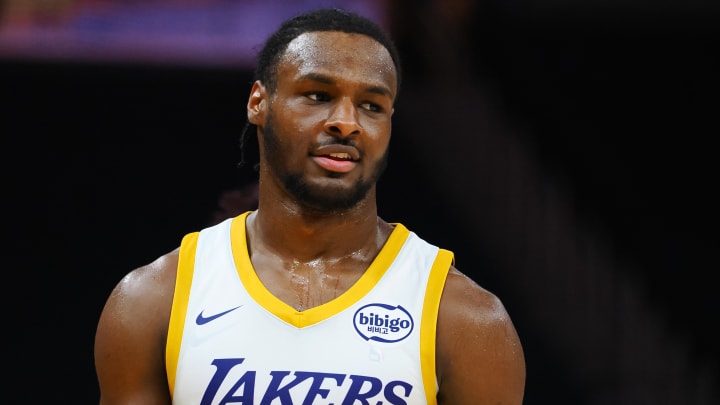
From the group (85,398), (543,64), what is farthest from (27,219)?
(543,64)

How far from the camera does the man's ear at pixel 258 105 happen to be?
10.5 feet

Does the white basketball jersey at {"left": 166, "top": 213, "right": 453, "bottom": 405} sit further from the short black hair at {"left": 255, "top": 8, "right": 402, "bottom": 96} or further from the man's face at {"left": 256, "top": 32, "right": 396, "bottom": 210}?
the short black hair at {"left": 255, "top": 8, "right": 402, "bottom": 96}

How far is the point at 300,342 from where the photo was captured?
298 centimetres

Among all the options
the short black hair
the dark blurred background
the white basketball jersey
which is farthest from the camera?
the dark blurred background

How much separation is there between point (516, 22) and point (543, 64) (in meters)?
0.66

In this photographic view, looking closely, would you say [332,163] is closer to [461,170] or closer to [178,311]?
[178,311]

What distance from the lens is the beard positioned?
3090mm

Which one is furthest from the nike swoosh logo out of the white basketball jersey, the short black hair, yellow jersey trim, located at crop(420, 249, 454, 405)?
the short black hair

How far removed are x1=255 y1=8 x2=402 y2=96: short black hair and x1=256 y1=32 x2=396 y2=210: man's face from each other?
27 millimetres

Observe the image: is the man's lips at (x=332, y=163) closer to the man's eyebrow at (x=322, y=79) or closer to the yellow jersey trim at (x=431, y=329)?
the man's eyebrow at (x=322, y=79)

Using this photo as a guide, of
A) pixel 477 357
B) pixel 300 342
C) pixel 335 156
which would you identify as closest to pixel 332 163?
pixel 335 156

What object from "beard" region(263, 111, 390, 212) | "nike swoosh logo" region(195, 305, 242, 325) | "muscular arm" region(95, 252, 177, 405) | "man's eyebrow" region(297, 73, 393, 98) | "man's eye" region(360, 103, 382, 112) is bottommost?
"muscular arm" region(95, 252, 177, 405)

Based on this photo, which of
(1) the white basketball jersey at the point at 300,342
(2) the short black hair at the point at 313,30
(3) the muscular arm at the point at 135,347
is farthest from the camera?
(2) the short black hair at the point at 313,30

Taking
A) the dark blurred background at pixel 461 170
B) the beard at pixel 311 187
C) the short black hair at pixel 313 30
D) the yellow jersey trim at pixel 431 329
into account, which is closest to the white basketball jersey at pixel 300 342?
the yellow jersey trim at pixel 431 329
